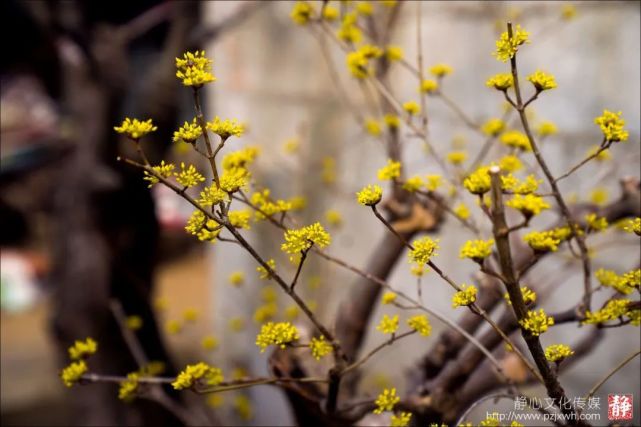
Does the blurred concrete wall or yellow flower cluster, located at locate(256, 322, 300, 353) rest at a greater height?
the blurred concrete wall

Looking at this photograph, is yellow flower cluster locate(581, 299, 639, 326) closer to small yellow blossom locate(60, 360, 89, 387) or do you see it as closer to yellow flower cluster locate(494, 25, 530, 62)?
yellow flower cluster locate(494, 25, 530, 62)

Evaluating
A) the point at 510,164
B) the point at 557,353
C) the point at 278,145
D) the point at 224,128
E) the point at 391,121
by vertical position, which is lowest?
the point at 557,353

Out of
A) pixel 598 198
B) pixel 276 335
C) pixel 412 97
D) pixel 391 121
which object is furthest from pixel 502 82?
pixel 412 97

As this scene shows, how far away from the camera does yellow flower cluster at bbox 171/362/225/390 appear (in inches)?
31.1

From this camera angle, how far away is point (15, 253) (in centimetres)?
456

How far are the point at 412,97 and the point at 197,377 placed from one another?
1257 millimetres

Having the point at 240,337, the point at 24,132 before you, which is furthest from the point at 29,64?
the point at 240,337

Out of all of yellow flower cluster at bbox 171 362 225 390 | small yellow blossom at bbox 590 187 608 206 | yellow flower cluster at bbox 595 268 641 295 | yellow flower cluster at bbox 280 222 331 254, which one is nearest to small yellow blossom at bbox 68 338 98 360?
yellow flower cluster at bbox 171 362 225 390

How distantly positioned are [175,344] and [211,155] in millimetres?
2154

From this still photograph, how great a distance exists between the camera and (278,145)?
2488 mm

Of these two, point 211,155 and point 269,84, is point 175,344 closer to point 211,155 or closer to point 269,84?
point 269,84

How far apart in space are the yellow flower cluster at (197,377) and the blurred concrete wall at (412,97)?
576 mm

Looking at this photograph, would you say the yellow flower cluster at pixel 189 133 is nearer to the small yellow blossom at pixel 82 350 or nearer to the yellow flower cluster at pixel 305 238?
the yellow flower cluster at pixel 305 238

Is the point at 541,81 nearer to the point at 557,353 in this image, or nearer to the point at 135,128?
the point at 557,353
